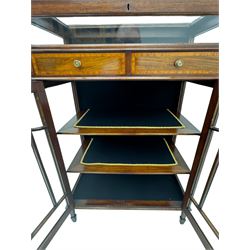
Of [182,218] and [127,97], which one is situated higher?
[127,97]

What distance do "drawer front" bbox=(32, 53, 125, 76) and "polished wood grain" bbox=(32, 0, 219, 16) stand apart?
0.14 metres

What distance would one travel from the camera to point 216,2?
1.66 ft

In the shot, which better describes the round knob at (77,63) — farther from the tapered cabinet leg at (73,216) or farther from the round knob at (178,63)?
the tapered cabinet leg at (73,216)

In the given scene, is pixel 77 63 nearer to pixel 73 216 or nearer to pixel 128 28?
pixel 128 28

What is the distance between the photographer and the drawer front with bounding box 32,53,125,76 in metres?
0.54

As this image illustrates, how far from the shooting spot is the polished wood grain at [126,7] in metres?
0.51

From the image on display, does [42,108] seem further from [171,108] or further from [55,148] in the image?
[171,108]

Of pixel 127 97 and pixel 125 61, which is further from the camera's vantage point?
pixel 127 97

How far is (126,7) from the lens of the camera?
51cm

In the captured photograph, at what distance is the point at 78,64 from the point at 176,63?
1.12 ft

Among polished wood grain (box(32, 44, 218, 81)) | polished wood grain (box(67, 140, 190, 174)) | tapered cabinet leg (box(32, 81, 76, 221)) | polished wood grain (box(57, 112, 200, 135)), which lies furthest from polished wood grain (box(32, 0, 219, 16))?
polished wood grain (box(67, 140, 190, 174))

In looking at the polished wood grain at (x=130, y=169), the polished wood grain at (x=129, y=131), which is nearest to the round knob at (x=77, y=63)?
the polished wood grain at (x=129, y=131)

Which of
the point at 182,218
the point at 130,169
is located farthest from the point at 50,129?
the point at 182,218

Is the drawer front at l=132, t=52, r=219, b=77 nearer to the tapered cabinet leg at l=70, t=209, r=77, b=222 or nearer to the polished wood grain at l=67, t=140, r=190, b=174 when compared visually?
the polished wood grain at l=67, t=140, r=190, b=174
